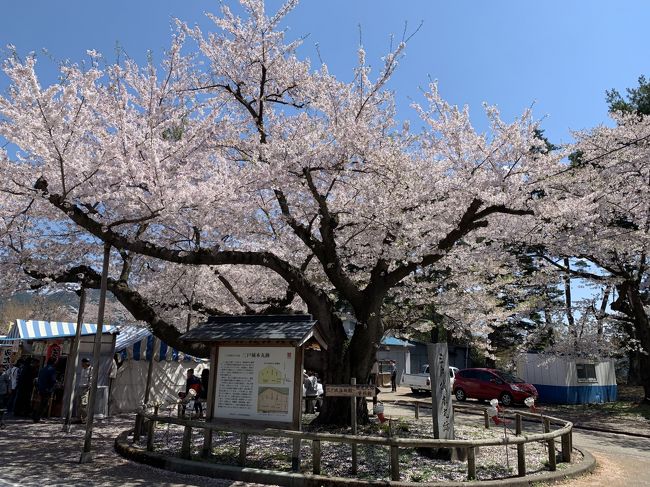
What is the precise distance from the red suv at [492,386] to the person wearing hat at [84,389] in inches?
688

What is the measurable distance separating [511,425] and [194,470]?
413 inches

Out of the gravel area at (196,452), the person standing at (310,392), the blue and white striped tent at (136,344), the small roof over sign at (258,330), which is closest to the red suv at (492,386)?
the person standing at (310,392)

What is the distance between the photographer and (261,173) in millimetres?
9539

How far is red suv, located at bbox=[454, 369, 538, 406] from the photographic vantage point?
21906 mm

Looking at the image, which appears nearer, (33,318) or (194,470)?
(194,470)

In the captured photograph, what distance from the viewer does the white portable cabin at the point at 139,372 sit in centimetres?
1513

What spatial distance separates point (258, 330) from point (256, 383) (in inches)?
33.5

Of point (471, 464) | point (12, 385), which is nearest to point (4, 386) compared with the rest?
point (12, 385)

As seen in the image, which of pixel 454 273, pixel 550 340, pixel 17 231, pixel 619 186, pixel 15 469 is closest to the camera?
pixel 15 469

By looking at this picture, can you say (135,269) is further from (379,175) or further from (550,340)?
(550,340)

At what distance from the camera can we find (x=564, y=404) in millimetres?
22125

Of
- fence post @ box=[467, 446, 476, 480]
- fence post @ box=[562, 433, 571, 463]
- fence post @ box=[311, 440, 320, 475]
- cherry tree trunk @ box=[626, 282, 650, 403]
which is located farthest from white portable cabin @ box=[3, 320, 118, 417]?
cherry tree trunk @ box=[626, 282, 650, 403]

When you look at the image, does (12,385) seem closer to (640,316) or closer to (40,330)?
(40,330)

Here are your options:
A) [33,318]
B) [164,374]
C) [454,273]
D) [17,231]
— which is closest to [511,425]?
[454,273]
